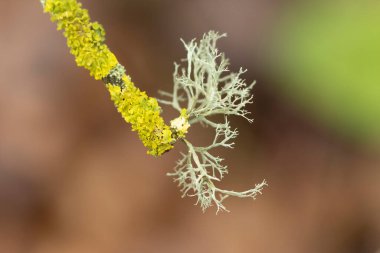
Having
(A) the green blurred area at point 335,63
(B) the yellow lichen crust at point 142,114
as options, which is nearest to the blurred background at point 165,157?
(A) the green blurred area at point 335,63

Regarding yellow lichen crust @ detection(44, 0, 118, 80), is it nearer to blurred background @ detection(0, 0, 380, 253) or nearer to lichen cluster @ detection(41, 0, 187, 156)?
lichen cluster @ detection(41, 0, 187, 156)

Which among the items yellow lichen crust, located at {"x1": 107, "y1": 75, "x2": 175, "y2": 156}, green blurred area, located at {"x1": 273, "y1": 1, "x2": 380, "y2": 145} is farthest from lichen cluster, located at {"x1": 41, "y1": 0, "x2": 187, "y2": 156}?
green blurred area, located at {"x1": 273, "y1": 1, "x2": 380, "y2": 145}

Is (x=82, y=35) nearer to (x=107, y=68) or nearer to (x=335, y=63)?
(x=107, y=68)

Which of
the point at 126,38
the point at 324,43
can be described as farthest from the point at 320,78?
the point at 126,38

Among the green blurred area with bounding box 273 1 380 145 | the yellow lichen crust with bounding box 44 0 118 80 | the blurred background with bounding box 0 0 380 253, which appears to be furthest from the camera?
the blurred background with bounding box 0 0 380 253

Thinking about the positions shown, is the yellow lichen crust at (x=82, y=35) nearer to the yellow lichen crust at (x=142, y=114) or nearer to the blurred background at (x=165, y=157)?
the yellow lichen crust at (x=142, y=114)

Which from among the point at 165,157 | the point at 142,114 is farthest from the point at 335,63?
the point at 142,114
